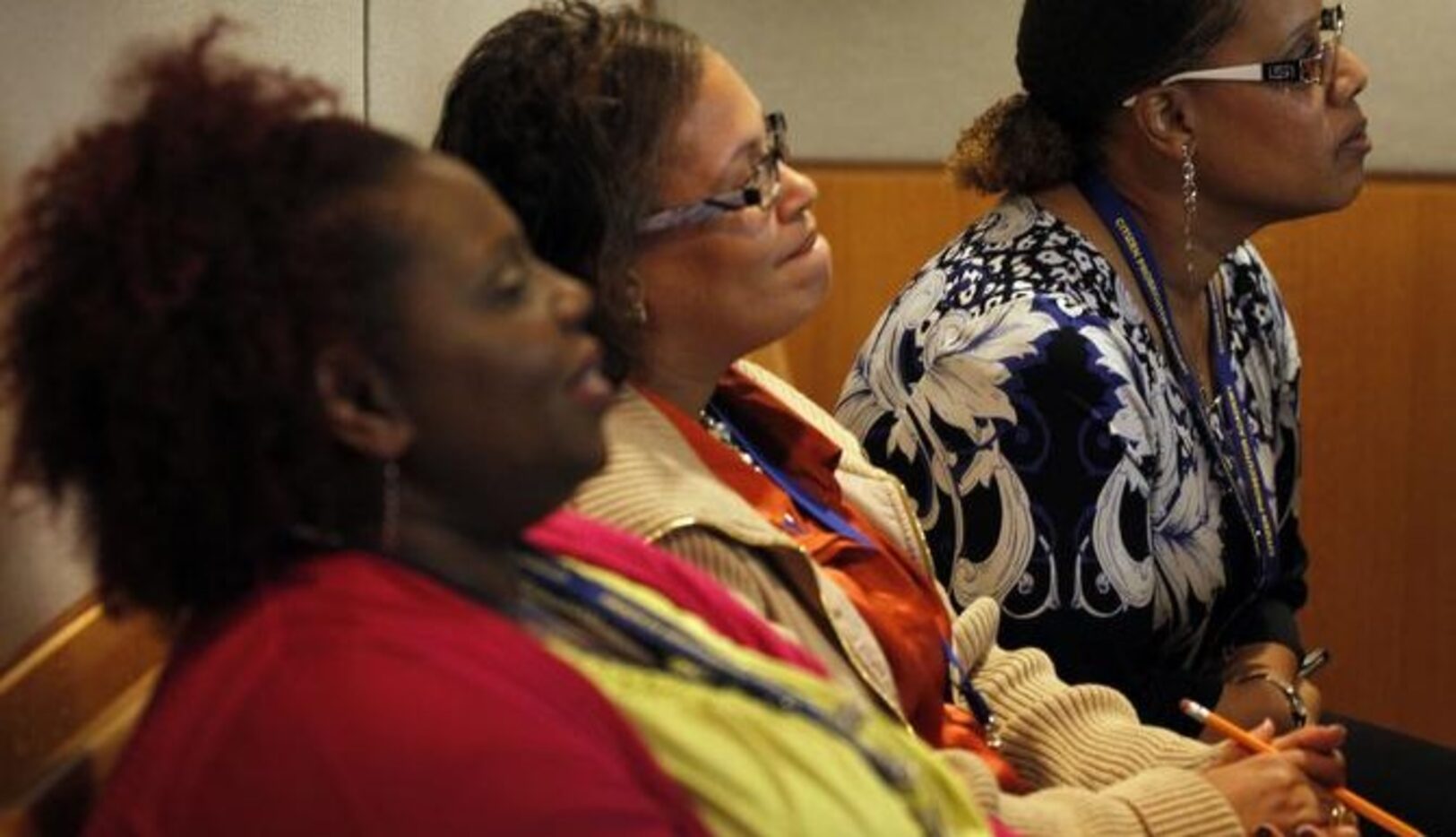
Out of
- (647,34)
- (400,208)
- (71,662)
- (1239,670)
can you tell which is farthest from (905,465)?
(400,208)

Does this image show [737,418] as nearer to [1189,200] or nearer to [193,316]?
[1189,200]

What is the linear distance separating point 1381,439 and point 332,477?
2.46 metres

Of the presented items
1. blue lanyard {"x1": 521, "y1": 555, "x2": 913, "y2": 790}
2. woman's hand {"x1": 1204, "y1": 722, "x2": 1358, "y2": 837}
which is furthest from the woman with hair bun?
blue lanyard {"x1": 521, "y1": 555, "x2": 913, "y2": 790}

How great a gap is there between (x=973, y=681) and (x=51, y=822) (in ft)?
3.02

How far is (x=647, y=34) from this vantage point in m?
1.81

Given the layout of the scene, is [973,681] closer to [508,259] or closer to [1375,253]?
[508,259]

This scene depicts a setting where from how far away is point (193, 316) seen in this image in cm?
114

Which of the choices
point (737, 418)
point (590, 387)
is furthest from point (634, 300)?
point (590, 387)

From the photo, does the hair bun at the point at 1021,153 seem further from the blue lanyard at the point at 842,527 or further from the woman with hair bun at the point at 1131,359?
the blue lanyard at the point at 842,527

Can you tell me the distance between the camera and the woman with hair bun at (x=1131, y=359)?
2.28 metres

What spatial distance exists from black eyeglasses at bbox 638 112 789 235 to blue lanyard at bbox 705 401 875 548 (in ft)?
0.75

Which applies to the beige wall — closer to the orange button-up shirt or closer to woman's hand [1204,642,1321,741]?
woman's hand [1204,642,1321,741]

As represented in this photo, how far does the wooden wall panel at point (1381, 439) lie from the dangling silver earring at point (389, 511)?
7.63 feet

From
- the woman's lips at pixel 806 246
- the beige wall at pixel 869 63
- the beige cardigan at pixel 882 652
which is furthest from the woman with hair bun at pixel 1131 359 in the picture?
the beige wall at pixel 869 63
